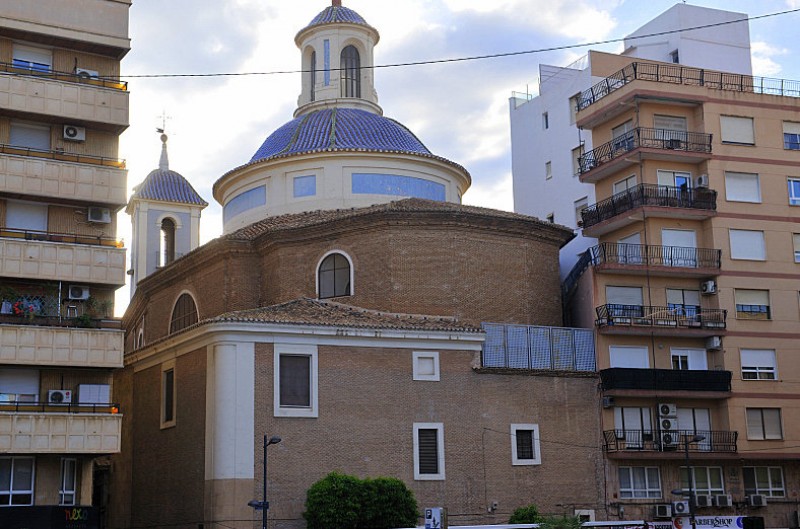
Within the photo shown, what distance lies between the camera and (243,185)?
47.3m

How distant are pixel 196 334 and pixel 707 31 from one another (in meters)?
29.2

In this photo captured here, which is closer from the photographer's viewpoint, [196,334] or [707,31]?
[196,334]

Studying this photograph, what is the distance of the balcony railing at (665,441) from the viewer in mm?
38531

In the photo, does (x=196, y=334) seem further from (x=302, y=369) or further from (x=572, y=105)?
(x=572, y=105)

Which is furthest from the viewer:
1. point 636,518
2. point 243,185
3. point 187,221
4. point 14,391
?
point 187,221

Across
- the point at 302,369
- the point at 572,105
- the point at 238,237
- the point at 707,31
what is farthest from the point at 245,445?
the point at 707,31

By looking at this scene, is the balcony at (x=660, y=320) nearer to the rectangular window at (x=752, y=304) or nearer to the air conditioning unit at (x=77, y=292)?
the rectangular window at (x=752, y=304)

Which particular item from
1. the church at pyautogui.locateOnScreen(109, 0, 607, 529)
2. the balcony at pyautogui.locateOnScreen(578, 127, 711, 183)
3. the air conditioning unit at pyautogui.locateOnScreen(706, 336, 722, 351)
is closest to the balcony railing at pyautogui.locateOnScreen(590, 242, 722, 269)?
the church at pyautogui.locateOnScreen(109, 0, 607, 529)

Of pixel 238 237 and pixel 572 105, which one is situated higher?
pixel 572 105

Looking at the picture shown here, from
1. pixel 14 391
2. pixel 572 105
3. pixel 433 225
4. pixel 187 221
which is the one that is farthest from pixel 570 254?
pixel 14 391

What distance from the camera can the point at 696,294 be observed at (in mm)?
41188

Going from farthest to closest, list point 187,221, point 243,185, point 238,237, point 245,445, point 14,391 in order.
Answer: point 187,221, point 243,185, point 238,237, point 245,445, point 14,391

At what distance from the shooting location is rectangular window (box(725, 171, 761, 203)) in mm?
41531

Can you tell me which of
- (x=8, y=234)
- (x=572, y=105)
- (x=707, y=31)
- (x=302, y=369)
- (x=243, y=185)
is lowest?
(x=302, y=369)
